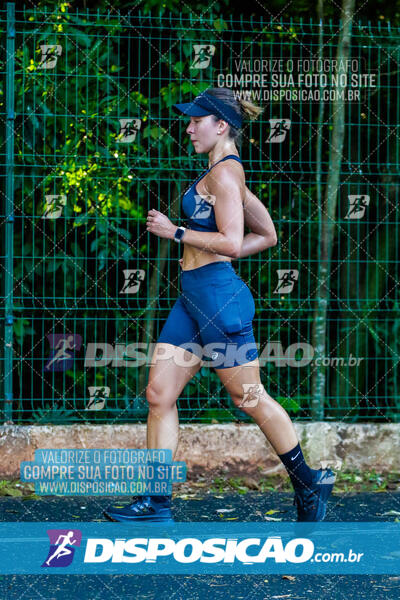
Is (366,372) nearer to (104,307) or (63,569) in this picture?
(104,307)

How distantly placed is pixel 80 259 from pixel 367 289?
2.11 metres

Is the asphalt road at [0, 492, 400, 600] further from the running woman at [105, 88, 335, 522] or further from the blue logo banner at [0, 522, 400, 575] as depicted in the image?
the running woman at [105, 88, 335, 522]

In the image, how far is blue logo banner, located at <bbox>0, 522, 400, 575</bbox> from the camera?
4.64m

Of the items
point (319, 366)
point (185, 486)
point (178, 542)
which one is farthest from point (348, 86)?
point (178, 542)

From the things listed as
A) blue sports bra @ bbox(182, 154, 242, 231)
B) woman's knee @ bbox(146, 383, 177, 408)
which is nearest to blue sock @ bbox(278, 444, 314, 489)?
woman's knee @ bbox(146, 383, 177, 408)

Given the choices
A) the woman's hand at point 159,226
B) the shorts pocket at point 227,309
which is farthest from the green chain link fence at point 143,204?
the woman's hand at point 159,226

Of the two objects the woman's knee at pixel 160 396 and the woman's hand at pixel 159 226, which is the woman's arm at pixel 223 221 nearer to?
the woman's hand at pixel 159 226

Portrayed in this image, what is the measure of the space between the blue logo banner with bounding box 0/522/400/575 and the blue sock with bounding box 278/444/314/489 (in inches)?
8.6

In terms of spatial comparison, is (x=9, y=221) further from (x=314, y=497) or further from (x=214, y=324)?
(x=314, y=497)

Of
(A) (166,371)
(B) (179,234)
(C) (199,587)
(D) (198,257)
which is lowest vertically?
(C) (199,587)

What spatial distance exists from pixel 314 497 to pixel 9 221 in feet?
9.08

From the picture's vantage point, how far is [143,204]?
691 cm

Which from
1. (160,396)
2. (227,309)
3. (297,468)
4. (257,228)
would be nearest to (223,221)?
(227,309)

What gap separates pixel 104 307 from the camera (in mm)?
6727
